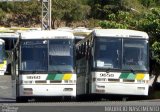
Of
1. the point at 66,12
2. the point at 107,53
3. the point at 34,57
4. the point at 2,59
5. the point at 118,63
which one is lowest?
the point at 2,59

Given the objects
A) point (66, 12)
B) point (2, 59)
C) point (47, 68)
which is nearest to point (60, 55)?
point (47, 68)

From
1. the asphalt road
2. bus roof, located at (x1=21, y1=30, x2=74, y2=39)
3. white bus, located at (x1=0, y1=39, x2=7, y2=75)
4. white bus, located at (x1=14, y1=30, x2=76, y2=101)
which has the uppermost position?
the asphalt road

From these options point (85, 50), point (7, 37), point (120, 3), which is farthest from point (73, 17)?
point (85, 50)

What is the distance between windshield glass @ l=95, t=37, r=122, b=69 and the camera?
20.0m

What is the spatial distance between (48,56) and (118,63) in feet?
8.36

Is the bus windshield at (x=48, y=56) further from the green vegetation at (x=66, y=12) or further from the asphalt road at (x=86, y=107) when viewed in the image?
the green vegetation at (x=66, y=12)

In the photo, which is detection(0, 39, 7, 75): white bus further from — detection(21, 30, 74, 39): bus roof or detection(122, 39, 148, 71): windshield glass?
detection(122, 39, 148, 71): windshield glass

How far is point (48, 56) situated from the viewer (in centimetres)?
1984

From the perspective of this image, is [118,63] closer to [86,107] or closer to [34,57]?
[34,57]

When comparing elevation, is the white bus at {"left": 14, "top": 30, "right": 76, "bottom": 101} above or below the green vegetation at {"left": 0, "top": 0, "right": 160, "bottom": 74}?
above

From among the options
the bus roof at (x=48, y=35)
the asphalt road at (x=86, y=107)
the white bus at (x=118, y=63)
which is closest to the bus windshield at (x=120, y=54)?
the white bus at (x=118, y=63)

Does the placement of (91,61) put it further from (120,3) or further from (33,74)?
(120,3)

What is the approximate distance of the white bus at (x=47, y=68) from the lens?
64.3 ft

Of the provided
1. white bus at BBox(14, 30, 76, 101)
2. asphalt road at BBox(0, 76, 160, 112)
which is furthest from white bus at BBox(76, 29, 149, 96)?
asphalt road at BBox(0, 76, 160, 112)
